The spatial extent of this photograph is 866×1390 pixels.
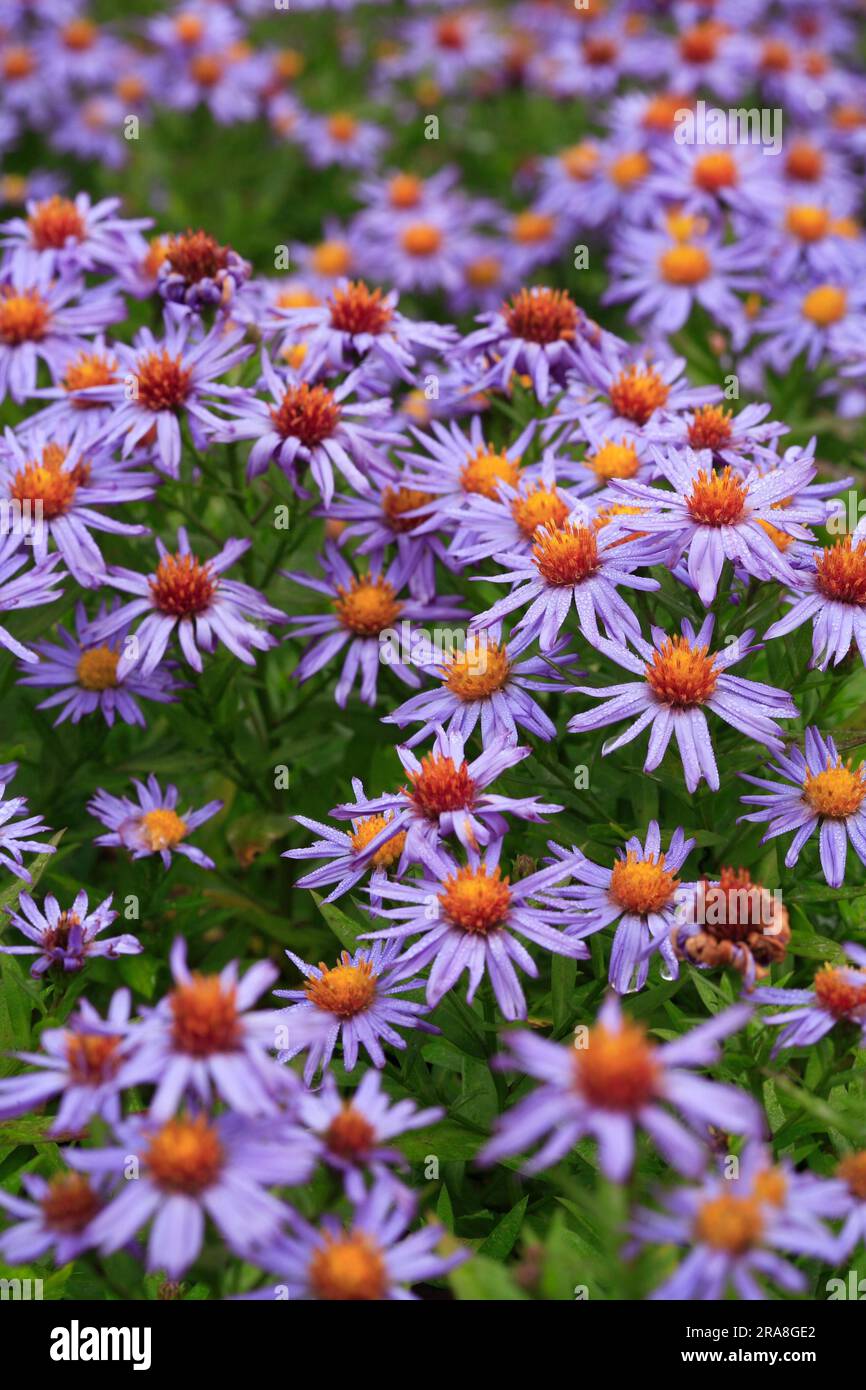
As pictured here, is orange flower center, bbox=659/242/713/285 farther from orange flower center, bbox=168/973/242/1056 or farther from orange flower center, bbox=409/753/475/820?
orange flower center, bbox=168/973/242/1056

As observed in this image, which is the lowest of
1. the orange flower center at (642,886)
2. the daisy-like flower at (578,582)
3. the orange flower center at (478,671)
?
the orange flower center at (642,886)

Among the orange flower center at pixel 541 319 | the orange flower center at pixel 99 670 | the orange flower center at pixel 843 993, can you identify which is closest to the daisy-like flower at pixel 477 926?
the orange flower center at pixel 843 993

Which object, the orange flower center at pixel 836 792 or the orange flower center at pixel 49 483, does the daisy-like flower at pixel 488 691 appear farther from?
the orange flower center at pixel 49 483

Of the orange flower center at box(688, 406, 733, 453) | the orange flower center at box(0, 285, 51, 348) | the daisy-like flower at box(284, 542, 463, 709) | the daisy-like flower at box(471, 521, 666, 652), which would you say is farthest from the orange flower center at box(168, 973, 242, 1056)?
the orange flower center at box(0, 285, 51, 348)

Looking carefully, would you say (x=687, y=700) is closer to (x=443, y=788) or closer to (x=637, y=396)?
(x=443, y=788)

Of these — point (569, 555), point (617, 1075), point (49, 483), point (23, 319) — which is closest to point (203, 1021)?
point (617, 1075)

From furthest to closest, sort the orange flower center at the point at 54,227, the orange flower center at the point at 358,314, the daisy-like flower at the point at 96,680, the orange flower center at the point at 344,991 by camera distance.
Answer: the orange flower center at the point at 54,227 < the orange flower center at the point at 358,314 < the daisy-like flower at the point at 96,680 < the orange flower center at the point at 344,991

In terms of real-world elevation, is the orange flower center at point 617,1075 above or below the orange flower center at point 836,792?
below
